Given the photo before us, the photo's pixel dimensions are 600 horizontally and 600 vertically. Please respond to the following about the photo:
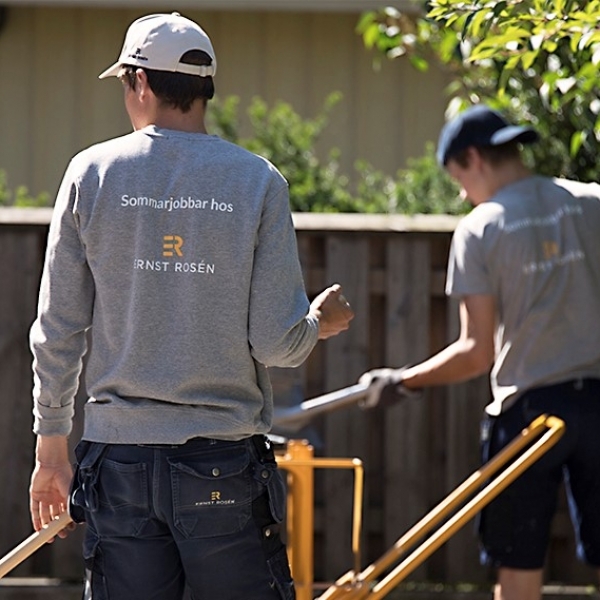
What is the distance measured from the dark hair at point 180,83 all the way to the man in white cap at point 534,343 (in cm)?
160

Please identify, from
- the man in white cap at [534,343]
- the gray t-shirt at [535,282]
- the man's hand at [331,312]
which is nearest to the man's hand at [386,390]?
the man in white cap at [534,343]

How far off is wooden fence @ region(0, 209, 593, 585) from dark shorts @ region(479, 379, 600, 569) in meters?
1.39

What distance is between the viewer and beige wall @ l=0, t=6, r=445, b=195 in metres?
9.27

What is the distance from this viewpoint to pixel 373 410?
6055mm

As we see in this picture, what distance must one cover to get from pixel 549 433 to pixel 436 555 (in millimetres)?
2003

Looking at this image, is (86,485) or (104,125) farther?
(104,125)

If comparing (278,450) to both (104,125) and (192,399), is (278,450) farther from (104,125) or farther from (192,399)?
(104,125)

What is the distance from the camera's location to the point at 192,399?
10.2 feet

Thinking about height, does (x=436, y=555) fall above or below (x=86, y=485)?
below

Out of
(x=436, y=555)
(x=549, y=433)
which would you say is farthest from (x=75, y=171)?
(x=436, y=555)

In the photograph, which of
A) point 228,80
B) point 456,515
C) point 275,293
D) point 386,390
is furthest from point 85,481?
point 228,80

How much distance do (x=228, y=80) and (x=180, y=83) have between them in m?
6.21

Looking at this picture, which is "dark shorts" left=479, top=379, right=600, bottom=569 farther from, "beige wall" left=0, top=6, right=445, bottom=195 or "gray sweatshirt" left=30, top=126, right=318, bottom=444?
"beige wall" left=0, top=6, right=445, bottom=195

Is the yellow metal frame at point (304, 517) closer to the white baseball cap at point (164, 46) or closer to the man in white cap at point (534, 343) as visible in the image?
the man in white cap at point (534, 343)
